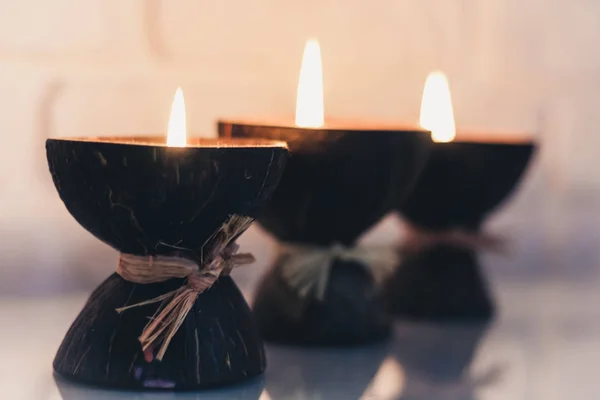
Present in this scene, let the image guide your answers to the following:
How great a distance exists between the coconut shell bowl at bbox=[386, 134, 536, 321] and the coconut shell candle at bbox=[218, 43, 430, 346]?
0.10 m

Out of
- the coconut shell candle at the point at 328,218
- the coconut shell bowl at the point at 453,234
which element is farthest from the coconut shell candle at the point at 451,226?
the coconut shell candle at the point at 328,218

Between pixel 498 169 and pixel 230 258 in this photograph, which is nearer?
pixel 230 258

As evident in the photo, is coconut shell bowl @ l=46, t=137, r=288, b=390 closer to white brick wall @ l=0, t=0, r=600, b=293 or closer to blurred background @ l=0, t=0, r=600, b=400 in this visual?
blurred background @ l=0, t=0, r=600, b=400

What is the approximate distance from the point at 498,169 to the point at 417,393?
0.33 meters

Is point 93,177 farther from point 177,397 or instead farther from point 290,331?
point 290,331

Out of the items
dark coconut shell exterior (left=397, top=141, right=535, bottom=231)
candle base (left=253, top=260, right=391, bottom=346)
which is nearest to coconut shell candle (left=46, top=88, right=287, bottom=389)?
candle base (left=253, top=260, right=391, bottom=346)

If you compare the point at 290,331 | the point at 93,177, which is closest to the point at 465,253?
the point at 290,331

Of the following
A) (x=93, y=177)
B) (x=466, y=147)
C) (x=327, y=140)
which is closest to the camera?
(x=93, y=177)

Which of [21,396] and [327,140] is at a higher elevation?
[327,140]

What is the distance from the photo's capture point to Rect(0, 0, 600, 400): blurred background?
930 mm

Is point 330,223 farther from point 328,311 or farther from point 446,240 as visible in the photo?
point 446,240

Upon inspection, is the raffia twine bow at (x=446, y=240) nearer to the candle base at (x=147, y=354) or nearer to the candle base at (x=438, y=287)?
the candle base at (x=438, y=287)

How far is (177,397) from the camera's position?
60cm

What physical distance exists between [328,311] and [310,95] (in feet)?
0.62
